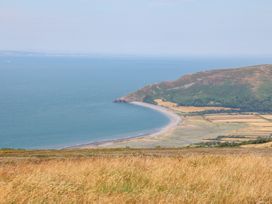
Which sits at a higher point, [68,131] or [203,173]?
[203,173]

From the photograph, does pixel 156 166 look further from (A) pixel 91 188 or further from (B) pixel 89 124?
(B) pixel 89 124

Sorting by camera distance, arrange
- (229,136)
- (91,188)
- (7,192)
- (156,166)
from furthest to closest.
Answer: (229,136) → (156,166) → (91,188) → (7,192)

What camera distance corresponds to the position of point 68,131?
180000 mm

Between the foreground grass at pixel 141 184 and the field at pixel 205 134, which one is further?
the field at pixel 205 134

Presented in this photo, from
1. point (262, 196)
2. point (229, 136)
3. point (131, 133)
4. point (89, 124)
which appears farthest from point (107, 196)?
point (89, 124)

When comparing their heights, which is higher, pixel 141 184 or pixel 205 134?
pixel 141 184

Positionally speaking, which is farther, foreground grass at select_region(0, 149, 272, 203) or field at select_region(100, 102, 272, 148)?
field at select_region(100, 102, 272, 148)

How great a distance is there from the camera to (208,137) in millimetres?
161750

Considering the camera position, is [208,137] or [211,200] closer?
[211,200]

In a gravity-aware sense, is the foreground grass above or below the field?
above

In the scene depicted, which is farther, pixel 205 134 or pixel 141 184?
pixel 205 134

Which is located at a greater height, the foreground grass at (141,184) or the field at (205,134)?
the foreground grass at (141,184)

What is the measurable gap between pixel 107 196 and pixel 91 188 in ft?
3.46

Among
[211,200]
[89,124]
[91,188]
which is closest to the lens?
[211,200]
